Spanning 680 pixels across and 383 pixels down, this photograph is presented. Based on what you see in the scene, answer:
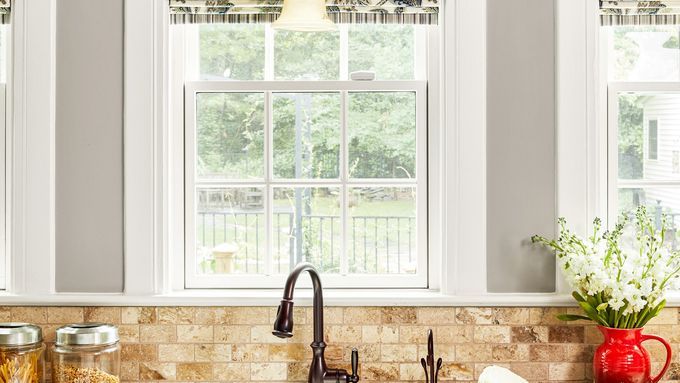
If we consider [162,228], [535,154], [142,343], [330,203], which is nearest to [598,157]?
[535,154]

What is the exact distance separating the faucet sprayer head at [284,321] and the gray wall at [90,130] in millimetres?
676

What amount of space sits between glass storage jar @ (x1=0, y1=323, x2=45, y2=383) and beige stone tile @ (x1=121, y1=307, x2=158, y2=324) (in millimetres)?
285

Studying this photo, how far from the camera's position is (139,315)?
2.61m

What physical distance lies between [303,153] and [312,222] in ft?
0.87

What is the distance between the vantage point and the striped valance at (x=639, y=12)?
8.64 ft

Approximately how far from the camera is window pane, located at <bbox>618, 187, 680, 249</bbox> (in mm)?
2748

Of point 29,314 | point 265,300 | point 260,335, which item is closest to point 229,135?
point 265,300

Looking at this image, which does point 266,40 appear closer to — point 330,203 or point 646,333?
point 330,203

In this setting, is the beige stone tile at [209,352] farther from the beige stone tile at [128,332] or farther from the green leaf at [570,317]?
the green leaf at [570,317]

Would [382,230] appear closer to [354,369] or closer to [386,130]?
[386,130]

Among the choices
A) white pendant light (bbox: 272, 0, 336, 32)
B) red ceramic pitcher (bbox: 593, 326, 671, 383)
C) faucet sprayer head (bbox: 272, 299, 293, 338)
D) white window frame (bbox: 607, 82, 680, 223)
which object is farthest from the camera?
white window frame (bbox: 607, 82, 680, 223)

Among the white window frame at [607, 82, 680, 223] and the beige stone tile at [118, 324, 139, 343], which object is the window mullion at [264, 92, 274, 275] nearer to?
the beige stone tile at [118, 324, 139, 343]

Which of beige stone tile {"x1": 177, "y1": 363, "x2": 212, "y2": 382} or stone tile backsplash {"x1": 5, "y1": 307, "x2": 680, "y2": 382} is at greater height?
stone tile backsplash {"x1": 5, "y1": 307, "x2": 680, "y2": 382}

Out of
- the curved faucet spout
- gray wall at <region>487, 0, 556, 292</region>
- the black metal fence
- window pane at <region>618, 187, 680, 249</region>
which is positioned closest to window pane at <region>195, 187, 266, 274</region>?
the black metal fence
